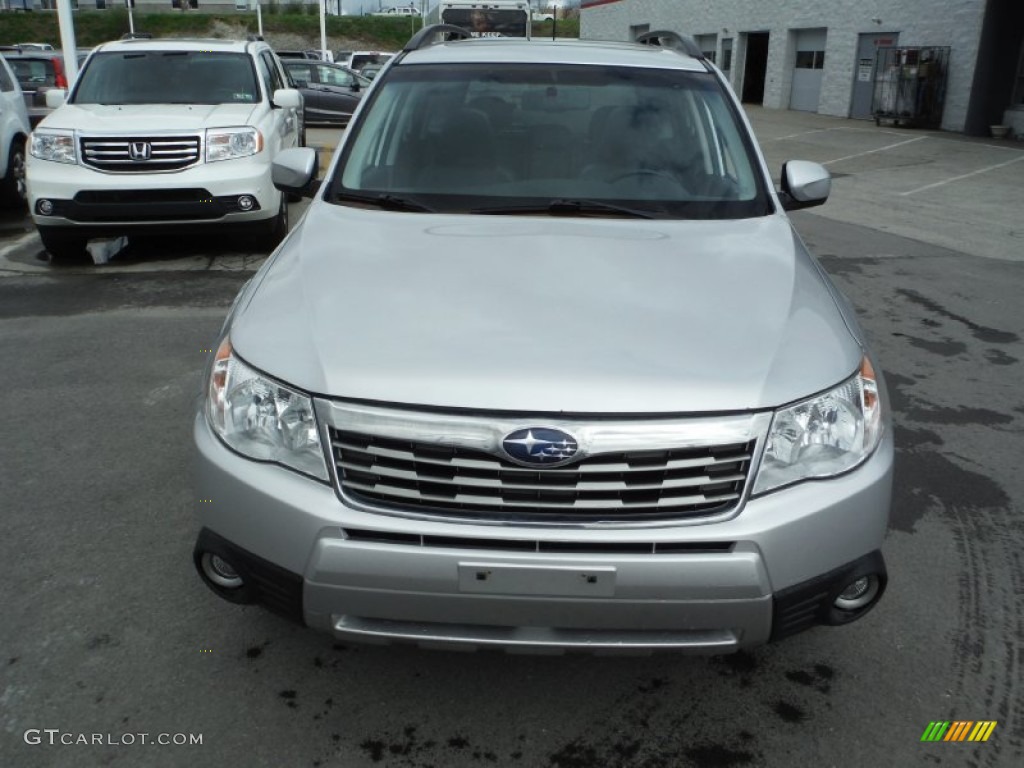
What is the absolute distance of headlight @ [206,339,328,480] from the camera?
89.9 inches

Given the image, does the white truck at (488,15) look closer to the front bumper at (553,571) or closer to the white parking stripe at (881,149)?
the white parking stripe at (881,149)

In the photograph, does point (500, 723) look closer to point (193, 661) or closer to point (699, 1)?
point (193, 661)

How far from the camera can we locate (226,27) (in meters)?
69.6

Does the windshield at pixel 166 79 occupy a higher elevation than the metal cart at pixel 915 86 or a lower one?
higher

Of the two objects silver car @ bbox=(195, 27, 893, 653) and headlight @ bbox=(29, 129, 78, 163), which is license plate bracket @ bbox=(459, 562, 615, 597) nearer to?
silver car @ bbox=(195, 27, 893, 653)

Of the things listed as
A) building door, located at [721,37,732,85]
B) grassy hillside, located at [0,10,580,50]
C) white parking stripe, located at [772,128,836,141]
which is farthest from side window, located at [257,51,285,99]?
grassy hillside, located at [0,10,580,50]

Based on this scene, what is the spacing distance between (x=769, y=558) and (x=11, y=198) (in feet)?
35.7

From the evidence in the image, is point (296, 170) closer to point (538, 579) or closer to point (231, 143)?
point (538, 579)

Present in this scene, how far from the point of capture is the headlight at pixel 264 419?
7.49ft

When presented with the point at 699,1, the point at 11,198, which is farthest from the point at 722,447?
the point at 699,1

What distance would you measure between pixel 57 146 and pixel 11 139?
3305mm

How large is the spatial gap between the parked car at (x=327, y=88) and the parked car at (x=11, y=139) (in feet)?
33.3

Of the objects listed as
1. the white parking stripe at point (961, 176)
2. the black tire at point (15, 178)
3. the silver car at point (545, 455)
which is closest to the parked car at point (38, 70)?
the black tire at point (15, 178)

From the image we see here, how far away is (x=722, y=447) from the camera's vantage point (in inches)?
86.2
